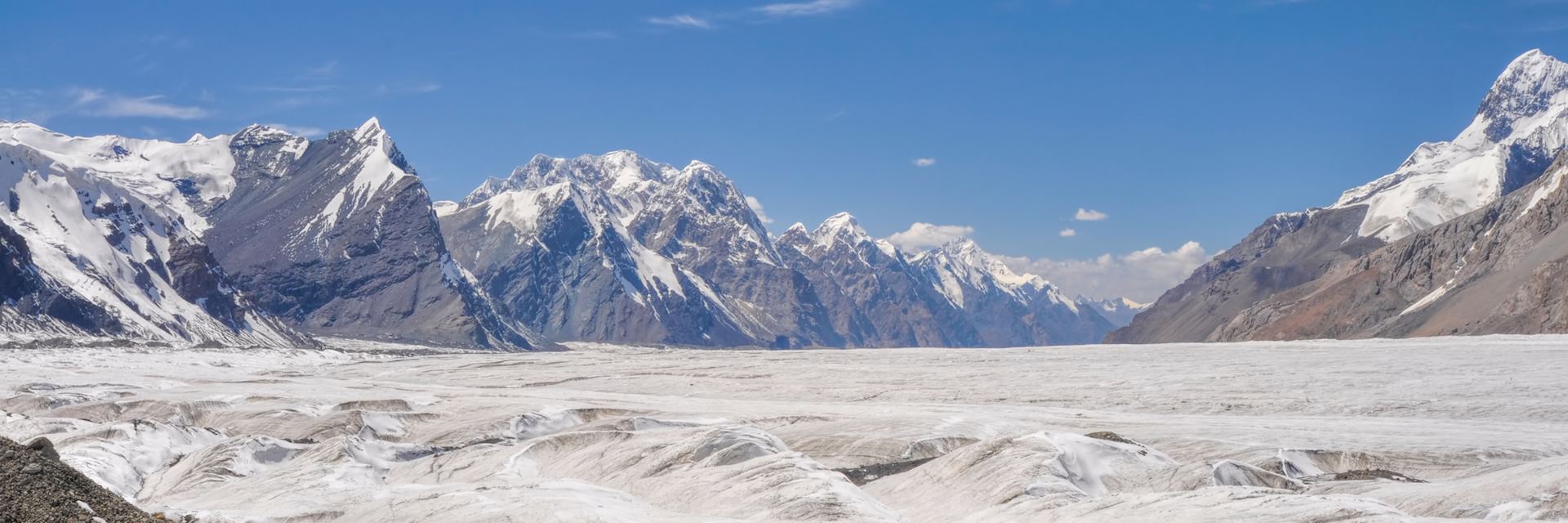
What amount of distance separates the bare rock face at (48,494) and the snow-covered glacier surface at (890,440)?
3461 millimetres

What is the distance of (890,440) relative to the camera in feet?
141

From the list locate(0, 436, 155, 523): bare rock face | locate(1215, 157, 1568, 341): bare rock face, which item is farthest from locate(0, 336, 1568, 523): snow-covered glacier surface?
locate(1215, 157, 1568, 341): bare rock face

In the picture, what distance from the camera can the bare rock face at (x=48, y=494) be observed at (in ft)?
78.9

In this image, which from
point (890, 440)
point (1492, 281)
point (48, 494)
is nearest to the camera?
point (48, 494)

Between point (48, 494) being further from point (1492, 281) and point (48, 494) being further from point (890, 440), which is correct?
point (1492, 281)

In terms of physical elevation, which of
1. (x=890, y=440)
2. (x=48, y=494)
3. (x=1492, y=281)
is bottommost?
(x=890, y=440)

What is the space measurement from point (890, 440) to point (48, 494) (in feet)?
83.4

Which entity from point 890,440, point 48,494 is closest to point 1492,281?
point 890,440

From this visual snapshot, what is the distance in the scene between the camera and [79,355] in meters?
131

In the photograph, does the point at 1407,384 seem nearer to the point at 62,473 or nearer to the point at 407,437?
the point at 407,437

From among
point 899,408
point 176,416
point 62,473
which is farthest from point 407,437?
point 62,473

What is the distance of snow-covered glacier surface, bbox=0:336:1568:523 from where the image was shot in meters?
28.1

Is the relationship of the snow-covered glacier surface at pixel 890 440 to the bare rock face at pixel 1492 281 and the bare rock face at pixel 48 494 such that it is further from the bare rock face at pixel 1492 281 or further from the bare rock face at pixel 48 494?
the bare rock face at pixel 1492 281

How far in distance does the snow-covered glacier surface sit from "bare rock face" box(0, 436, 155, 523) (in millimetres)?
3461
